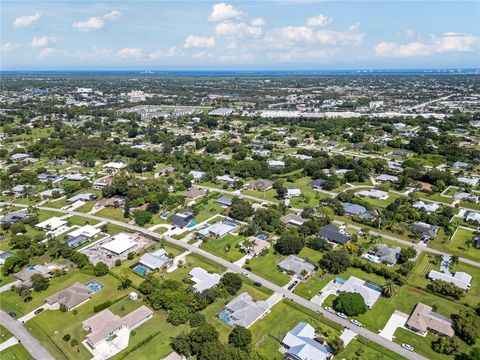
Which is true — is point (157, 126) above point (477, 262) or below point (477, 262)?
above

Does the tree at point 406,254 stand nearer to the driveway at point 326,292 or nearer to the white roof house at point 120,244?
the driveway at point 326,292

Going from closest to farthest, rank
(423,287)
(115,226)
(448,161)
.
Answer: (423,287), (115,226), (448,161)

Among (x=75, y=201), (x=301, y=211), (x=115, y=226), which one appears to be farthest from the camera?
(x=75, y=201)

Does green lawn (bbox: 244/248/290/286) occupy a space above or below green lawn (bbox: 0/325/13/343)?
above

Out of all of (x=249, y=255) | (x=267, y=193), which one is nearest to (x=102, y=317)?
(x=249, y=255)

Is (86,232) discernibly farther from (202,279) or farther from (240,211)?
(240,211)

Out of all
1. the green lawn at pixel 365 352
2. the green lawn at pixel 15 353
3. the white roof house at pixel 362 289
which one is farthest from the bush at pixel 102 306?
the white roof house at pixel 362 289

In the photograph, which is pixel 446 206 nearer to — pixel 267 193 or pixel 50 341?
pixel 267 193

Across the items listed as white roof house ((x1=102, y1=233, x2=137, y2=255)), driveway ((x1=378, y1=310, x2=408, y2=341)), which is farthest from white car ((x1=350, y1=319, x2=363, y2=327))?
white roof house ((x1=102, y1=233, x2=137, y2=255))

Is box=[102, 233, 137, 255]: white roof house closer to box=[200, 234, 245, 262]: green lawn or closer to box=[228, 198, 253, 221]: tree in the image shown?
box=[200, 234, 245, 262]: green lawn
